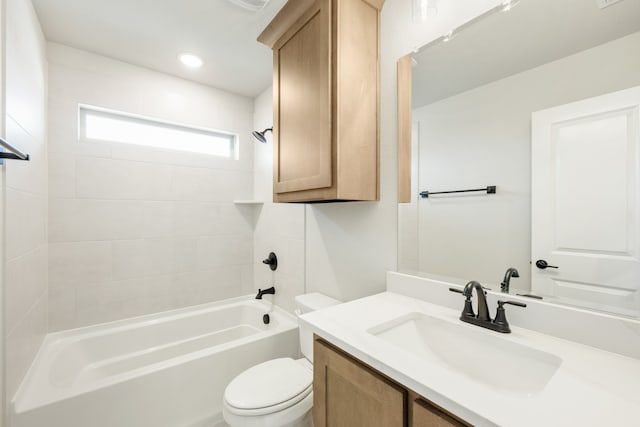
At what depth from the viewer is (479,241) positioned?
3.53ft

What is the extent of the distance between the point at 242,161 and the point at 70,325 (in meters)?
1.82

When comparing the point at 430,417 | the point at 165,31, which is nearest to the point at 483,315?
the point at 430,417

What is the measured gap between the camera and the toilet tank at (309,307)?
4.95 feet

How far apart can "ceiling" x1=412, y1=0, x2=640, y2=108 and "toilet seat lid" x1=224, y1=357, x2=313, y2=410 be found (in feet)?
4.78

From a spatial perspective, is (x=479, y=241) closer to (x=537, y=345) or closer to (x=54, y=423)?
(x=537, y=345)

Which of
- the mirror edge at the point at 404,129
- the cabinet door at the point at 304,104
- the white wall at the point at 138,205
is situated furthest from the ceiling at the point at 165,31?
the mirror edge at the point at 404,129

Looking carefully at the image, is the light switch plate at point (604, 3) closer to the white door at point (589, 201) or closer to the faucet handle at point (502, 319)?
the white door at point (589, 201)

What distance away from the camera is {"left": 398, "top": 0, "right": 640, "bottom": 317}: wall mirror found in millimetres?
761

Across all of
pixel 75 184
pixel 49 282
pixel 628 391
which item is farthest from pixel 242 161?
pixel 628 391

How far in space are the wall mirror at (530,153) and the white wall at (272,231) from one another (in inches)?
39.7

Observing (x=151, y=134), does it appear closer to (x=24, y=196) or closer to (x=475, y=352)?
(x=24, y=196)

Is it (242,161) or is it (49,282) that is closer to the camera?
(49,282)

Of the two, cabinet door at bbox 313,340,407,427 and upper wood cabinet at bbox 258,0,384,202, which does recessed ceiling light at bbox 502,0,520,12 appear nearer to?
upper wood cabinet at bbox 258,0,384,202

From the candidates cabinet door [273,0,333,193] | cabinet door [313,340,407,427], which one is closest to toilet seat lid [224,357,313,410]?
cabinet door [313,340,407,427]
